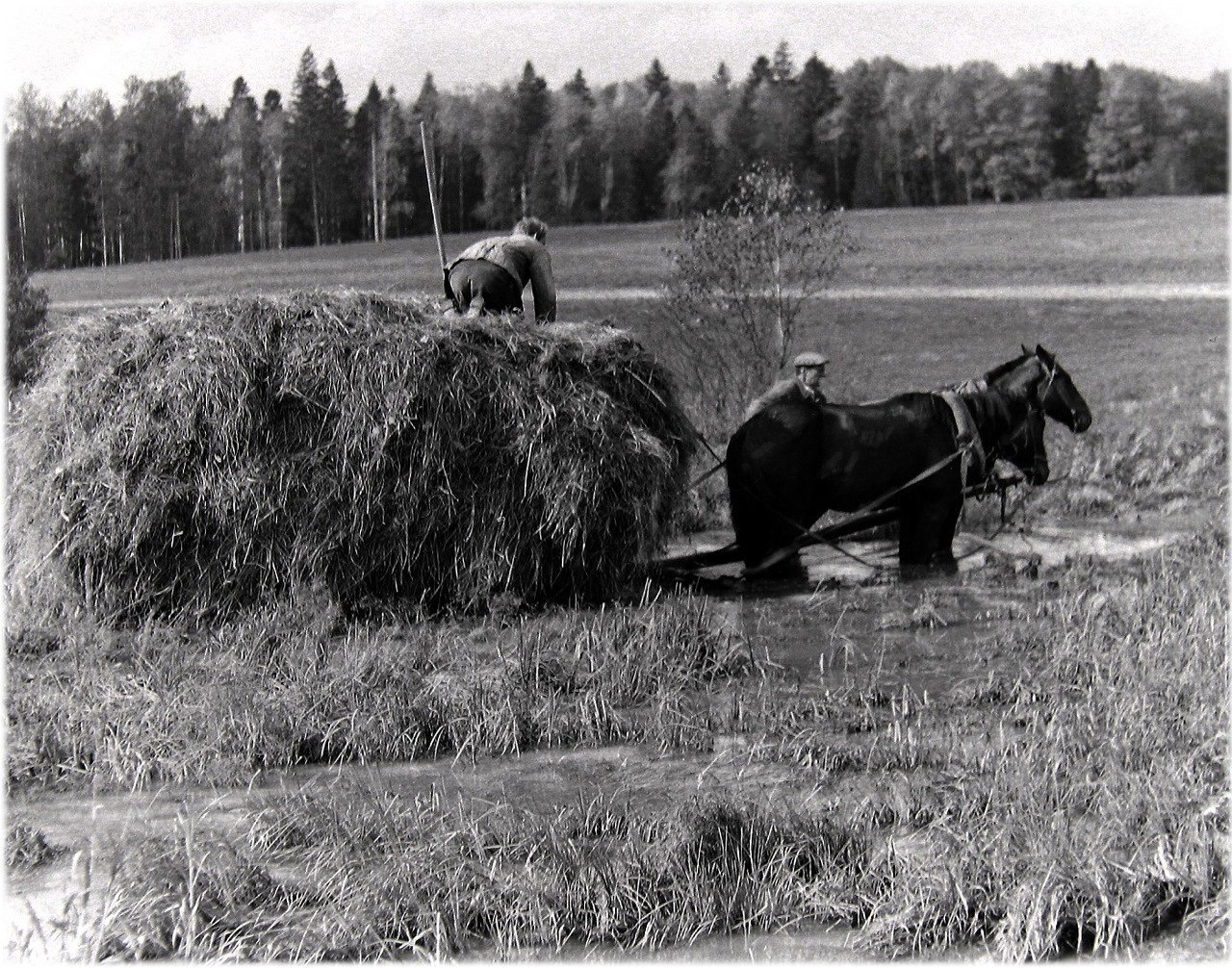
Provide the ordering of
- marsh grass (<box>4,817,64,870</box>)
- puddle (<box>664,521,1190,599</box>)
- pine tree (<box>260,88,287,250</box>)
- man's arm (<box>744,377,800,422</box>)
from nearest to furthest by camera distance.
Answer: marsh grass (<box>4,817,64,870</box>)
man's arm (<box>744,377,800,422</box>)
puddle (<box>664,521,1190,599</box>)
pine tree (<box>260,88,287,250</box>)

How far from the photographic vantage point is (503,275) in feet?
34.8

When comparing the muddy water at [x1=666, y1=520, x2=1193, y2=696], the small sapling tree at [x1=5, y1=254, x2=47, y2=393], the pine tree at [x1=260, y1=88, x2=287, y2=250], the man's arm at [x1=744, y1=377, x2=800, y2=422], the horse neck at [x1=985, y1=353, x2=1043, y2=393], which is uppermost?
the pine tree at [x1=260, y1=88, x2=287, y2=250]

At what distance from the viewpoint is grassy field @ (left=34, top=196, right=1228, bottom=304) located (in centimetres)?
1794

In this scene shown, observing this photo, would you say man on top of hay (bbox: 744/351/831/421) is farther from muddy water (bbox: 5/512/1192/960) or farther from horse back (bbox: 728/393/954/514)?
muddy water (bbox: 5/512/1192/960)

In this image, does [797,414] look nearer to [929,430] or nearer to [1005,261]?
[929,430]

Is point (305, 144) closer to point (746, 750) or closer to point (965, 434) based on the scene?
point (965, 434)

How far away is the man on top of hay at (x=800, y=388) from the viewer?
10750 millimetres

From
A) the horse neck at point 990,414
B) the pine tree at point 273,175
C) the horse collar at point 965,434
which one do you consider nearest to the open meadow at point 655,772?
the horse collar at point 965,434

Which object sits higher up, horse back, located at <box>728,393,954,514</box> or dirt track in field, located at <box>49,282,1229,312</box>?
dirt track in field, located at <box>49,282,1229,312</box>

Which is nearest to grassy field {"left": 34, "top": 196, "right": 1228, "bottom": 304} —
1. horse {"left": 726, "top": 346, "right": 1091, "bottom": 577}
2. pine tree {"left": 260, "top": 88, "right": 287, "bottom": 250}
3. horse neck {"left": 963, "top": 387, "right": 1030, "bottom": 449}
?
pine tree {"left": 260, "top": 88, "right": 287, "bottom": 250}

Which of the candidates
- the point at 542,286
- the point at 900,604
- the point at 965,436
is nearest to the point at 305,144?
the point at 542,286

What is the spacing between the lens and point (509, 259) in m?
10.6

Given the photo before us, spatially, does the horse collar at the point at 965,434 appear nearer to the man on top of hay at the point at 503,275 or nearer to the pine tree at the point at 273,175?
the man on top of hay at the point at 503,275

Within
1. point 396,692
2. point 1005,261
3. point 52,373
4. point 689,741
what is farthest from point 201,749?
point 1005,261
